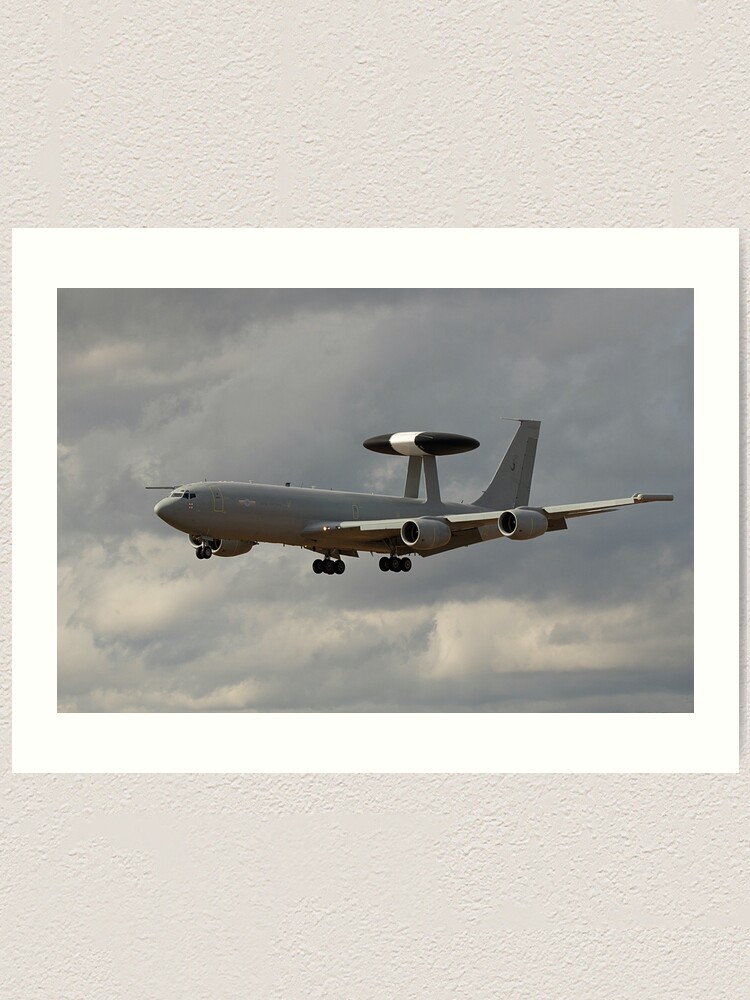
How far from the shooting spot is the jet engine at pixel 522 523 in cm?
1198

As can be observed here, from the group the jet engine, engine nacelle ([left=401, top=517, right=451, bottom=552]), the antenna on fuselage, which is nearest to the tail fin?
the jet engine

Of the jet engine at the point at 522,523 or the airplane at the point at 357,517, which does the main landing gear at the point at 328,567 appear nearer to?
the airplane at the point at 357,517

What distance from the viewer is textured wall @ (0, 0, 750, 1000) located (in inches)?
335

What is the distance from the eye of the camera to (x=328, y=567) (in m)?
11.2

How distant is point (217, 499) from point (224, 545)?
58 cm
